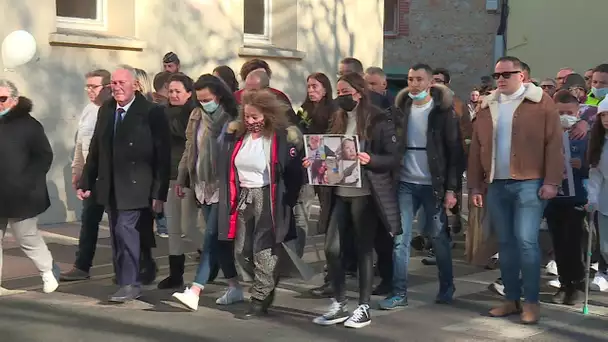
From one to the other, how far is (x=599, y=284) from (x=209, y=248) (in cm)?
352

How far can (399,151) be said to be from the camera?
263 inches

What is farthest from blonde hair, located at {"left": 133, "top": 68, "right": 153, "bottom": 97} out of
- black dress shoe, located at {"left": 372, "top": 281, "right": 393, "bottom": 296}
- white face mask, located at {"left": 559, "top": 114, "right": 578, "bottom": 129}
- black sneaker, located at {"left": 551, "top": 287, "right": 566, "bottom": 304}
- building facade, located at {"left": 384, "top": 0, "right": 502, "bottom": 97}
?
building facade, located at {"left": 384, "top": 0, "right": 502, "bottom": 97}

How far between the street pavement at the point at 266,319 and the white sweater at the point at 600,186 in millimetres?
877

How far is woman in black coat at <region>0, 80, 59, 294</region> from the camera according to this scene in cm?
726

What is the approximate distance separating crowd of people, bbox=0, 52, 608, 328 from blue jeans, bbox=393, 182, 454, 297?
1 cm

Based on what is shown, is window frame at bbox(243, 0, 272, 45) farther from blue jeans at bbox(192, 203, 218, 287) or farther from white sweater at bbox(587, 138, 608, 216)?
white sweater at bbox(587, 138, 608, 216)

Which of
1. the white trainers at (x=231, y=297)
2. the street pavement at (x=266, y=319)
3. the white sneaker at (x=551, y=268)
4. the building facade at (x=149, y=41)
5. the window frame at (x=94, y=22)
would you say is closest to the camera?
the street pavement at (x=266, y=319)

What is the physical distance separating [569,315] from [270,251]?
2.39 metres

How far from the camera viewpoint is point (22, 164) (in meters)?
7.32

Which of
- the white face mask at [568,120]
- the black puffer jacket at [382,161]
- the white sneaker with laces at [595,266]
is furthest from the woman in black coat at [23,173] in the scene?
the white sneaker with laces at [595,266]

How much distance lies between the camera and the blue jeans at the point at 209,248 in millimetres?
7066

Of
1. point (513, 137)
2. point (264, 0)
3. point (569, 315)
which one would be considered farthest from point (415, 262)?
point (264, 0)

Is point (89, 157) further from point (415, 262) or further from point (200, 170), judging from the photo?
point (415, 262)

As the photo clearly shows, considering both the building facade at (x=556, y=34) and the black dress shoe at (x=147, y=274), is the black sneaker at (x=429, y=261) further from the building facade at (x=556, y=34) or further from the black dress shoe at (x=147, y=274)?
the building facade at (x=556, y=34)
